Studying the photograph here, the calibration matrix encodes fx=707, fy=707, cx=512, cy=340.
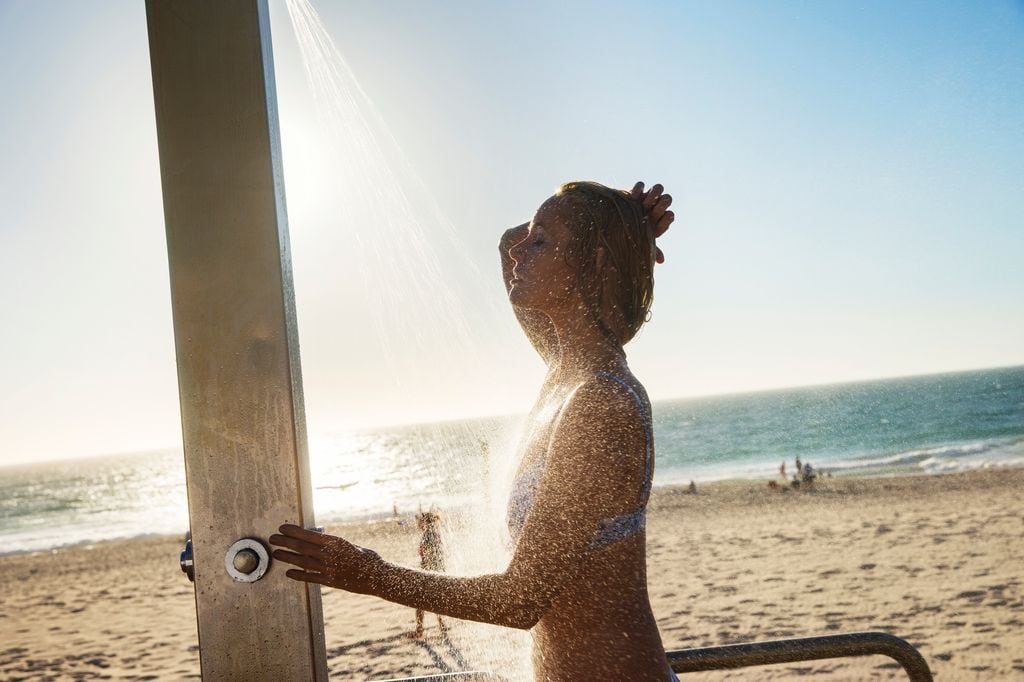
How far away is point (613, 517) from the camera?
1.14 meters

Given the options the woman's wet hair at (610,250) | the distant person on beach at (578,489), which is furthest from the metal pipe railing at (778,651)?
the woman's wet hair at (610,250)

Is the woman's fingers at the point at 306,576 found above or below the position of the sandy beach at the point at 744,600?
above

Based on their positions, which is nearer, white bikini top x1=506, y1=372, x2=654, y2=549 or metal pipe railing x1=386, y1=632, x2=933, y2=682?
white bikini top x1=506, y1=372, x2=654, y2=549

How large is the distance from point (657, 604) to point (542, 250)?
9330 millimetres

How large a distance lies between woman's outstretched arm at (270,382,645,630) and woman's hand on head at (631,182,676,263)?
0.41 metres

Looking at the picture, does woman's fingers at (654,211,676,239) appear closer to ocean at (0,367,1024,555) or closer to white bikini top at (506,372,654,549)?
white bikini top at (506,372,654,549)

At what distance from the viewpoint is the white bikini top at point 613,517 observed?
3.74ft

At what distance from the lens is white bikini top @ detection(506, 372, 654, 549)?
1141mm

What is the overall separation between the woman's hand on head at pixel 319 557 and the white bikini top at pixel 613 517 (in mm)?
331

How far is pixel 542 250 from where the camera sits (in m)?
1.32

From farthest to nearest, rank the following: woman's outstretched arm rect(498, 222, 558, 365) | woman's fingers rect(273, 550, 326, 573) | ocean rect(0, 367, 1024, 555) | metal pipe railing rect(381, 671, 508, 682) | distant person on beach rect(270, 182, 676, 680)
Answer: ocean rect(0, 367, 1024, 555), woman's outstretched arm rect(498, 222, 558, 365), metal pipe railing rect(381, 671, 508, 682), distant person on beach rect(270, 182, 676, 680), woman's fingers rect(273, 550, 326, 573)

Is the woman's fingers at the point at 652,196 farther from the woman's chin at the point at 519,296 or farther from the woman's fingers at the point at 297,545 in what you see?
the woman's fingers at the point at 297,545

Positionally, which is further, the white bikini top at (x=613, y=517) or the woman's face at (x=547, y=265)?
the woman's face at (x=547, y=265)

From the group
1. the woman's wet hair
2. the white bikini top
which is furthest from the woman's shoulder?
the woman's wet hair
